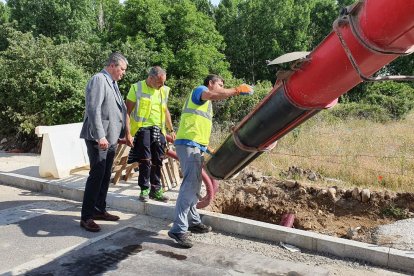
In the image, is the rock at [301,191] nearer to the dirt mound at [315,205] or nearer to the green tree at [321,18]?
the dirt mound at [315,205]

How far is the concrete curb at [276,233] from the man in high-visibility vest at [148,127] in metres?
0.27

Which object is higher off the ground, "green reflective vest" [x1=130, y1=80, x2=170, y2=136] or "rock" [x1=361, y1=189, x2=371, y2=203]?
"green reflective vest" [x1=130, y1=80, x2=170, y2=136]

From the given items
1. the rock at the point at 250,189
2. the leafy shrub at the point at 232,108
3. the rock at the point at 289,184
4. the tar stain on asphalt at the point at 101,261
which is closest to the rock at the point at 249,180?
the rock at the point at 250,189

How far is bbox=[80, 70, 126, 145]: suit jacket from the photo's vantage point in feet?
16.4

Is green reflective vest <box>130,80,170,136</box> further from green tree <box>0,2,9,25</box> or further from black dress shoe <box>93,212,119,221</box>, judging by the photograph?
green tree <box>0,2,9,25</box>

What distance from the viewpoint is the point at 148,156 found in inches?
230

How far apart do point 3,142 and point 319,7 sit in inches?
1223

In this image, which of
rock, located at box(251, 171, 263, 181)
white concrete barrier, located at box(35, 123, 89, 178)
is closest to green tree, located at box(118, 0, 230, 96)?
white concrete barrier, located at box(35, 123, 89, 178)

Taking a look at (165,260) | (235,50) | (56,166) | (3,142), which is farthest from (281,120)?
(235,50)

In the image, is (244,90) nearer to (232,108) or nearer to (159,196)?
(159,196)

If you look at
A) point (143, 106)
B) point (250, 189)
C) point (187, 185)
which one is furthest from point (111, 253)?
point (250, 189)

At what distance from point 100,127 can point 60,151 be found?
257cm

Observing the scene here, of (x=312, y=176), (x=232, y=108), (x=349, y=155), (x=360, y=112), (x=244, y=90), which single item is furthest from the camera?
(x=360, y=112)

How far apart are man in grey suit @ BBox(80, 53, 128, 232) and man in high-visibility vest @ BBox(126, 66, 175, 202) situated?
42 centimetres
